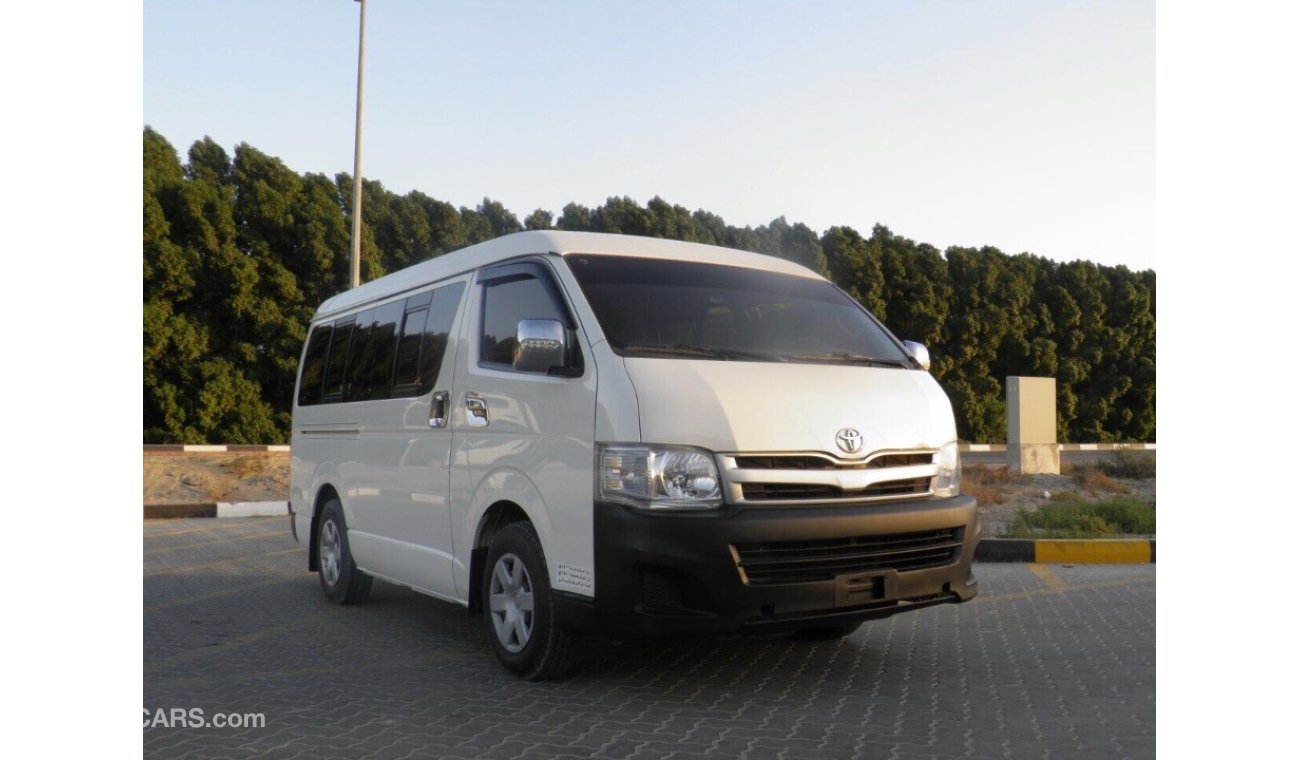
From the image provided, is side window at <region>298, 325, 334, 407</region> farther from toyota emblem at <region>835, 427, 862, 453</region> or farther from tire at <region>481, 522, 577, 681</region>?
toyota emblem at <region>835, 427, 862, 453</region>

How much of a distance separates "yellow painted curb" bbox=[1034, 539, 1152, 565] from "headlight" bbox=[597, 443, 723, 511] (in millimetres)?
6950

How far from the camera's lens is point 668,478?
4945 mm

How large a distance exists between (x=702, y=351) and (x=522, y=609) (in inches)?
61.6

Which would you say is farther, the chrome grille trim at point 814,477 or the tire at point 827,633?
the tire at point 827,633

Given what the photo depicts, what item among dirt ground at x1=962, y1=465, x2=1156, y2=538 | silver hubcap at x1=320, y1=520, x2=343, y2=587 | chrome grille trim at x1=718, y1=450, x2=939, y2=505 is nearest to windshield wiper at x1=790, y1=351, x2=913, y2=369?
chrome grille trim at x1=718, y1=450, x2=939, y2=505

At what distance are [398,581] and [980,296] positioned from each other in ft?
115

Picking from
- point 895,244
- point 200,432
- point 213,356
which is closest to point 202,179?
point 213,356

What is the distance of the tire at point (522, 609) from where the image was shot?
17.9 ft

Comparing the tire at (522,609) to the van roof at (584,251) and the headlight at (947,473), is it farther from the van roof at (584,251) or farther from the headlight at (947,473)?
the headlight at (947,473)

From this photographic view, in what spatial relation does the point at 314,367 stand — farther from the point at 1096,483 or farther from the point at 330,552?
the point at 1096,483

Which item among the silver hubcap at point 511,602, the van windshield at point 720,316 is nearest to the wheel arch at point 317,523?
the silver hubcap at point 511,602

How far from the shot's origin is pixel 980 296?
39438mm

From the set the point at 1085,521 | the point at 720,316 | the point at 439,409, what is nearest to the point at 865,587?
the point at 720,316
